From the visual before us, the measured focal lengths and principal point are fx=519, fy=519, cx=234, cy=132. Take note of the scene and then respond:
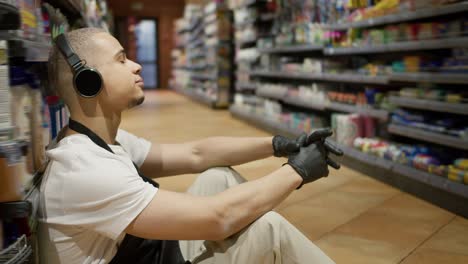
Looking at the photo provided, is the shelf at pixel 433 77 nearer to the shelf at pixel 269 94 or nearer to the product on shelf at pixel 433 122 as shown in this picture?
the product on shelf at pixel 433 122

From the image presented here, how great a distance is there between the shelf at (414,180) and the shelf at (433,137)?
226 millimetres

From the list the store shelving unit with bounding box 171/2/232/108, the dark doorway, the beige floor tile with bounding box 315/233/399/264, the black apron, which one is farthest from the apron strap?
the dark doorway

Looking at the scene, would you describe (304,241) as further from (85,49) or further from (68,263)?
(85,49)

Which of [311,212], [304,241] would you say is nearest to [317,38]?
[311,212]

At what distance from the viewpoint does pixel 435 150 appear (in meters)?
3.68

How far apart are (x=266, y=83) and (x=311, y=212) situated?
4.38 metres

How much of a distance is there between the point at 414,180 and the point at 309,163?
2098 millimetres

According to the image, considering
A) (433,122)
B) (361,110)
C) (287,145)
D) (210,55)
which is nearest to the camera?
(287,145)

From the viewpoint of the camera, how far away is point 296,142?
1.99 m

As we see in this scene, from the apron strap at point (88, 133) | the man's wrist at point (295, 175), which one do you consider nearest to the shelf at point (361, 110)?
the man's wrist at point (295, 175)

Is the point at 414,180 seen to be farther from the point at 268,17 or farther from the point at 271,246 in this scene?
the point at 268,17

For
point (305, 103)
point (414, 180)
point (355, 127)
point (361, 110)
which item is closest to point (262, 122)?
point (305, 103)

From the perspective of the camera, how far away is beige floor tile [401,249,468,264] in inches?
98.2

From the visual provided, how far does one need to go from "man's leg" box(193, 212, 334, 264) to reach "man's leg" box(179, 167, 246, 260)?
0.34 m
